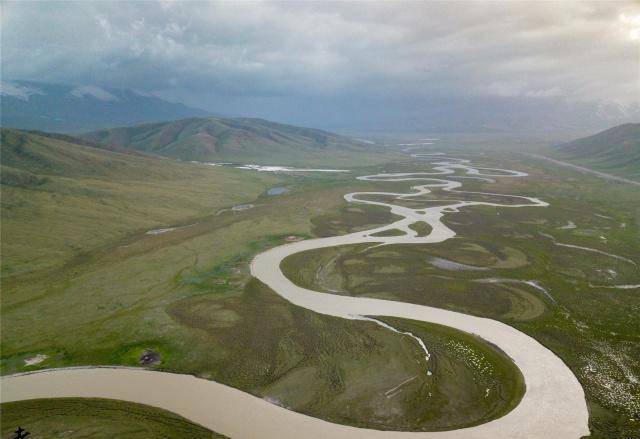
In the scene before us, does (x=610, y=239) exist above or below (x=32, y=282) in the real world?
above

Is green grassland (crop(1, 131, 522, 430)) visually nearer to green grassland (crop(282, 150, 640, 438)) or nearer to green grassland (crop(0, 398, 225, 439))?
green grassland (crop(0, 398, 225, 439))

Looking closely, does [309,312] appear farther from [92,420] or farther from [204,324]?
[92,420]

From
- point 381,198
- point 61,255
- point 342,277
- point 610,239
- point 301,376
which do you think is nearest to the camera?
point 301,376

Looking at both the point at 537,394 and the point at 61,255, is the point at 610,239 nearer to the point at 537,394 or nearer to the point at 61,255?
the point at 537,394

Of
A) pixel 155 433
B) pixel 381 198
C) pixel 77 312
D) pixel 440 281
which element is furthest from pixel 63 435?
pixel 381 198

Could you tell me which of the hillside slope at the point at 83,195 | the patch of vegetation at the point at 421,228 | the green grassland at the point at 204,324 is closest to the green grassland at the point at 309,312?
the green grassland at the point at 204,324

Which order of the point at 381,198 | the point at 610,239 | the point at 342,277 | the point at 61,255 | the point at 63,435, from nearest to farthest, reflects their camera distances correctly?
the point at 63,435 → the point at 342,277 → the point at 61,255 → the point at 610,239 → the point at 381,198

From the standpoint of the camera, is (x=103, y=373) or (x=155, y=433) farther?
(x=103, y=373)
